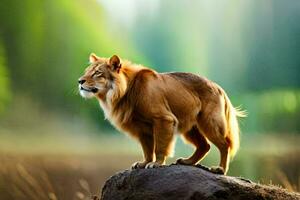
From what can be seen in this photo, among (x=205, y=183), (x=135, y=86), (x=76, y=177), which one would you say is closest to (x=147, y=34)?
(x=76, y=177)

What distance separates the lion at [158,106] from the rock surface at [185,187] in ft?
0.30

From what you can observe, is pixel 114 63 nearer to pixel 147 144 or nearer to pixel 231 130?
pixel 147 144

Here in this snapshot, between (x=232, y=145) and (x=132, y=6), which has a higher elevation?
(x=132, y=6)

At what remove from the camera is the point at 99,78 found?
9.92 ft

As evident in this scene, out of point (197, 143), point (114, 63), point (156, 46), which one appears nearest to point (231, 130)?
point (197, 143)

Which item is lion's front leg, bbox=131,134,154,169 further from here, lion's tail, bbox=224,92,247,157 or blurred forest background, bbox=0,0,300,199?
blurred forest background, bbox=0,0,300,199

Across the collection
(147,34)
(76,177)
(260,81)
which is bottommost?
(76,177)

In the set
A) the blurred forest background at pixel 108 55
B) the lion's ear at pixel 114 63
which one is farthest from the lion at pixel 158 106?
the blurred forest background at pixel 108 55

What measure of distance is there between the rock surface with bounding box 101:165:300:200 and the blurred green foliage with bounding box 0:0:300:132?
161 centimetres

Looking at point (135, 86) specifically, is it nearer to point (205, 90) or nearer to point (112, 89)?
point (112, 89)

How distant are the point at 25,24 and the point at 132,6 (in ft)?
2.69

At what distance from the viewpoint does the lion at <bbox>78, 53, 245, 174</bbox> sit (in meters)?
3.01

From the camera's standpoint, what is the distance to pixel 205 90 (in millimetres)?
3211

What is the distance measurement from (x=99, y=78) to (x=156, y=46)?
1568mm
